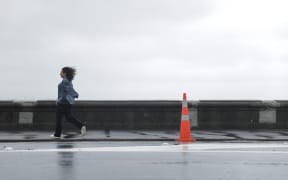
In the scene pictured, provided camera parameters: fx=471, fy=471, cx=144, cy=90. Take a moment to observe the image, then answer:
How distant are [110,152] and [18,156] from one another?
1.65 metres

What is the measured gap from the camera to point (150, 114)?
15016mm

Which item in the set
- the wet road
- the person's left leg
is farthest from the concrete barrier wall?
the wet road

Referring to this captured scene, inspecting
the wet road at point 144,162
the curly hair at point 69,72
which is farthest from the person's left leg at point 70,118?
the wet road at point 144,162

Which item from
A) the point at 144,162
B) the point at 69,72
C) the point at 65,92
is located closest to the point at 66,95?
the point at 65,92

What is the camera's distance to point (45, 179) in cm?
592

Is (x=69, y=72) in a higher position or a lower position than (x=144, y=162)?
higher

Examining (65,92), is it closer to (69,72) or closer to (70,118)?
(69,72)

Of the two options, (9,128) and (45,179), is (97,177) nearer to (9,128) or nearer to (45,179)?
(45,179)

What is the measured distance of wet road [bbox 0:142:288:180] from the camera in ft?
20.3

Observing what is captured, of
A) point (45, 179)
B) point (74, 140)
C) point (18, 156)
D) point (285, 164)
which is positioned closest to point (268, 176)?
point (285, 164)

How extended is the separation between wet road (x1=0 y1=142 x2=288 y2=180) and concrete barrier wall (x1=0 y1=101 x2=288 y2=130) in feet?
16.1

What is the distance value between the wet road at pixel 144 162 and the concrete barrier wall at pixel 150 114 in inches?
193

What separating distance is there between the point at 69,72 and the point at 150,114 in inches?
145

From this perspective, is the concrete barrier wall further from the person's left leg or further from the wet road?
the wet road
